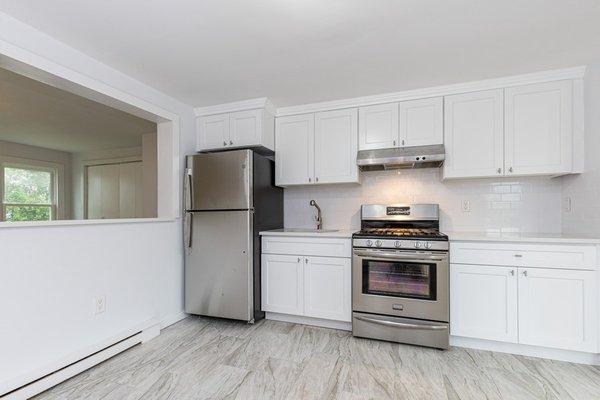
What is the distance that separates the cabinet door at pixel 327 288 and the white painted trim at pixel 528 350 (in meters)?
0.94

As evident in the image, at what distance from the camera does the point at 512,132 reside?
2590mm

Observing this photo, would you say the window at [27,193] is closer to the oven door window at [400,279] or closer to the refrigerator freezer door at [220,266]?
the refrigerator freezer door at [220,266]

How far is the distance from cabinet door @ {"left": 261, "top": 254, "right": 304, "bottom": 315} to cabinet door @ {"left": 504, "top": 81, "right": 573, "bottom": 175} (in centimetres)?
213

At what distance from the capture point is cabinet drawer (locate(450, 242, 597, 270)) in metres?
2.15

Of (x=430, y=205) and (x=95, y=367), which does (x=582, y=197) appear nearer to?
(x=430, y=205)

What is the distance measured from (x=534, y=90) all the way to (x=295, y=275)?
268 centimetres

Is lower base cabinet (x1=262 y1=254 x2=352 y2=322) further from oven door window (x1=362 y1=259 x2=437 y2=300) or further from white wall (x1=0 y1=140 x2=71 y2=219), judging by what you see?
white wall (x1=0 y1=140 x2=71 y2=219)

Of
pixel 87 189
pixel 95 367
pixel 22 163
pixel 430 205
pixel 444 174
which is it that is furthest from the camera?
pixel 87 189

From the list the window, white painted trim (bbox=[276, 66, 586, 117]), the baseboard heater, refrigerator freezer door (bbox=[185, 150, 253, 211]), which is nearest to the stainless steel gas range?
refrigerator freezer door (bbox=[185, 150, 253, 211])

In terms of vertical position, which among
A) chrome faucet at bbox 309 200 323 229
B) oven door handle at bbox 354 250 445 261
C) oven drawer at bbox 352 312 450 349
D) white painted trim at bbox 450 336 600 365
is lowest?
white painted trim at bbox 450 336 600 365

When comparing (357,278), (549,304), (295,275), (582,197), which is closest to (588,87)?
(582,197)

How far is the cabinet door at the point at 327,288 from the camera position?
2.74 metres

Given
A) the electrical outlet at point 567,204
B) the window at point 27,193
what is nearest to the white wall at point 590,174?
the electrical outlet at point 567,204

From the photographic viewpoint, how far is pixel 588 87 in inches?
93.1
